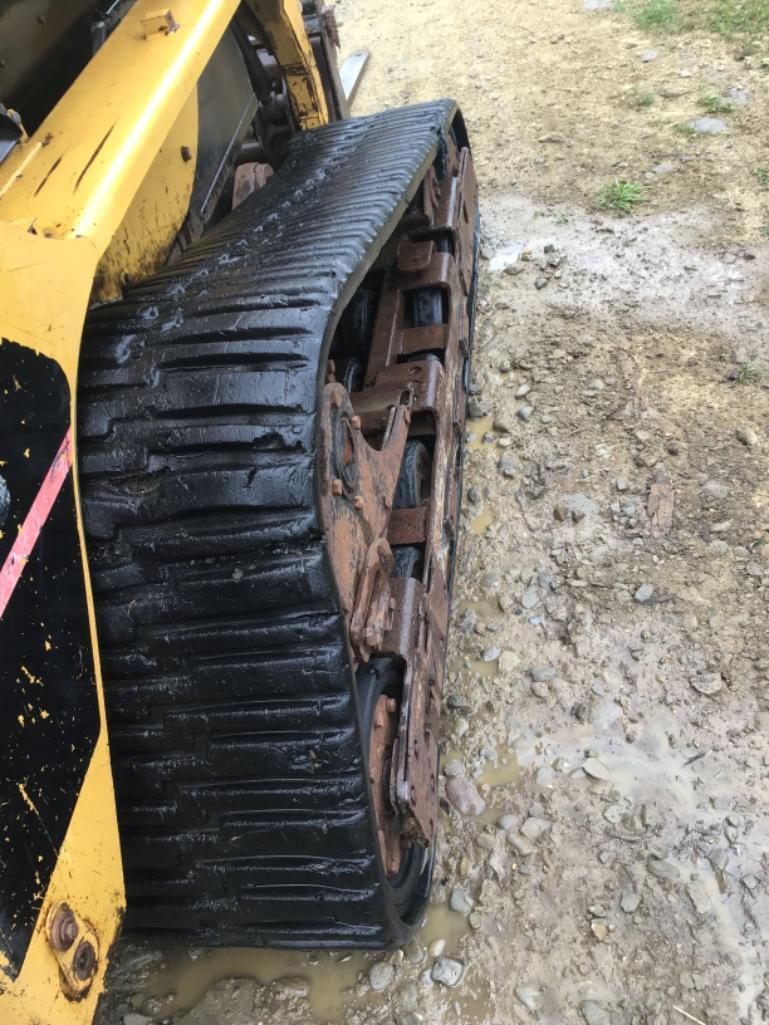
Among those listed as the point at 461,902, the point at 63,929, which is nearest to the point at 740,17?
the point at 461,902

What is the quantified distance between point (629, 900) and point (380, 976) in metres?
0.56

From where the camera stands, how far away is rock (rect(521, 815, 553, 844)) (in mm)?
2094

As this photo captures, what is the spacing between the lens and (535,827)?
6.93ft

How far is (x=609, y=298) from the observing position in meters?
3.61

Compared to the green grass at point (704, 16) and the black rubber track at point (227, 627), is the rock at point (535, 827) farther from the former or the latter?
the green grass at point (704, 16)

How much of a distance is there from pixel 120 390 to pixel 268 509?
348 mm

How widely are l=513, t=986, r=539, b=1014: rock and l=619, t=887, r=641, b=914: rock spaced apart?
0.84 feet

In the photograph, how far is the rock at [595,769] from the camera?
218 centimetres

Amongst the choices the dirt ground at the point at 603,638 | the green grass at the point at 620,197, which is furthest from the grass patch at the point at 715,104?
the green grass at the point at 620,197

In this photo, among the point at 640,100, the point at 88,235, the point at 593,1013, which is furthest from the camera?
the point at 640,100

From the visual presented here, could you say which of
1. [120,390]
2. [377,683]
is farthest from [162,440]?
[377,683]

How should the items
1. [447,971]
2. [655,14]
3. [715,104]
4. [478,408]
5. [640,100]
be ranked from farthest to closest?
[655,14] < [640,100] < [715,104] < [478,408] < [447,971]

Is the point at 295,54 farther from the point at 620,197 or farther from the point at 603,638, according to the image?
the point at 603,638

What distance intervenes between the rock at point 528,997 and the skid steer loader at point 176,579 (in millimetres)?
259
